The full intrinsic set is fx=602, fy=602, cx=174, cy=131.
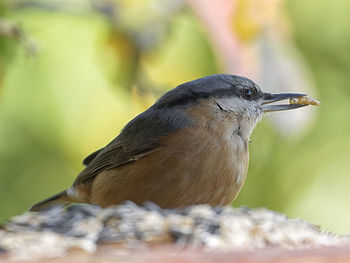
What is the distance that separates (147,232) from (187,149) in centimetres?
112

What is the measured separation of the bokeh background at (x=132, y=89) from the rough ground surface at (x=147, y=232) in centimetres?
134

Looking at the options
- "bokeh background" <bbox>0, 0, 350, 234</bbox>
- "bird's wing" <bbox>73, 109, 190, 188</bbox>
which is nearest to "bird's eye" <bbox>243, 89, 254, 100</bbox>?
"bokeh background" <bbox>0, 0, 350, 234</bbox>

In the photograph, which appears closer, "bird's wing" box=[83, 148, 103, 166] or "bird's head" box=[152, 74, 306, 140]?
"bird's head" box=[152, 74, 306, 140]

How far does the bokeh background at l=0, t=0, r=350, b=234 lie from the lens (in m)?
3.43

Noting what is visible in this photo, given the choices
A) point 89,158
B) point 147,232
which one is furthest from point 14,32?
point 147,232

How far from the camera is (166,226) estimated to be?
1803 mm

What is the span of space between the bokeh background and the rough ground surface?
1.34 m

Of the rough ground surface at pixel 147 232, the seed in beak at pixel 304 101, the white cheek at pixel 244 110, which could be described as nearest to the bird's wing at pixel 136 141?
the white cheek at pixel 244 110

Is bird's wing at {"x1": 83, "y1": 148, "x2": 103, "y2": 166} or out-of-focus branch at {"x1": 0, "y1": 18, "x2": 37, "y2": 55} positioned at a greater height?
out-of-focus branch at {"x1": 0, "y1": 18, "x2": 37, "y2": 55}

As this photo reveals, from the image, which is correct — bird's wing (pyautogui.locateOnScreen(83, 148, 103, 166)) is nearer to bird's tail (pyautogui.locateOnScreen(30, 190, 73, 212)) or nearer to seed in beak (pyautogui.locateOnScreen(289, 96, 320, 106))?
bird's tail (pyautogui.locateOnScreen(30, 190, 73, 212))

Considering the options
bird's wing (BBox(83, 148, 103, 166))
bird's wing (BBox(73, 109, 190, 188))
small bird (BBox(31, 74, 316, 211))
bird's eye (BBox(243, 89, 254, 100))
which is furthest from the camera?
bird's wing (BBox(83, 148, 103, 166))

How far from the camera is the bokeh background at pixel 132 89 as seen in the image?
343 cm

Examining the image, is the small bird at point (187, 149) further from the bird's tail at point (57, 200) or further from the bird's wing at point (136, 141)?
the bird's tail at point (57, 200)

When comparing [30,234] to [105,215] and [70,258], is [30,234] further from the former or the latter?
[70,258]
